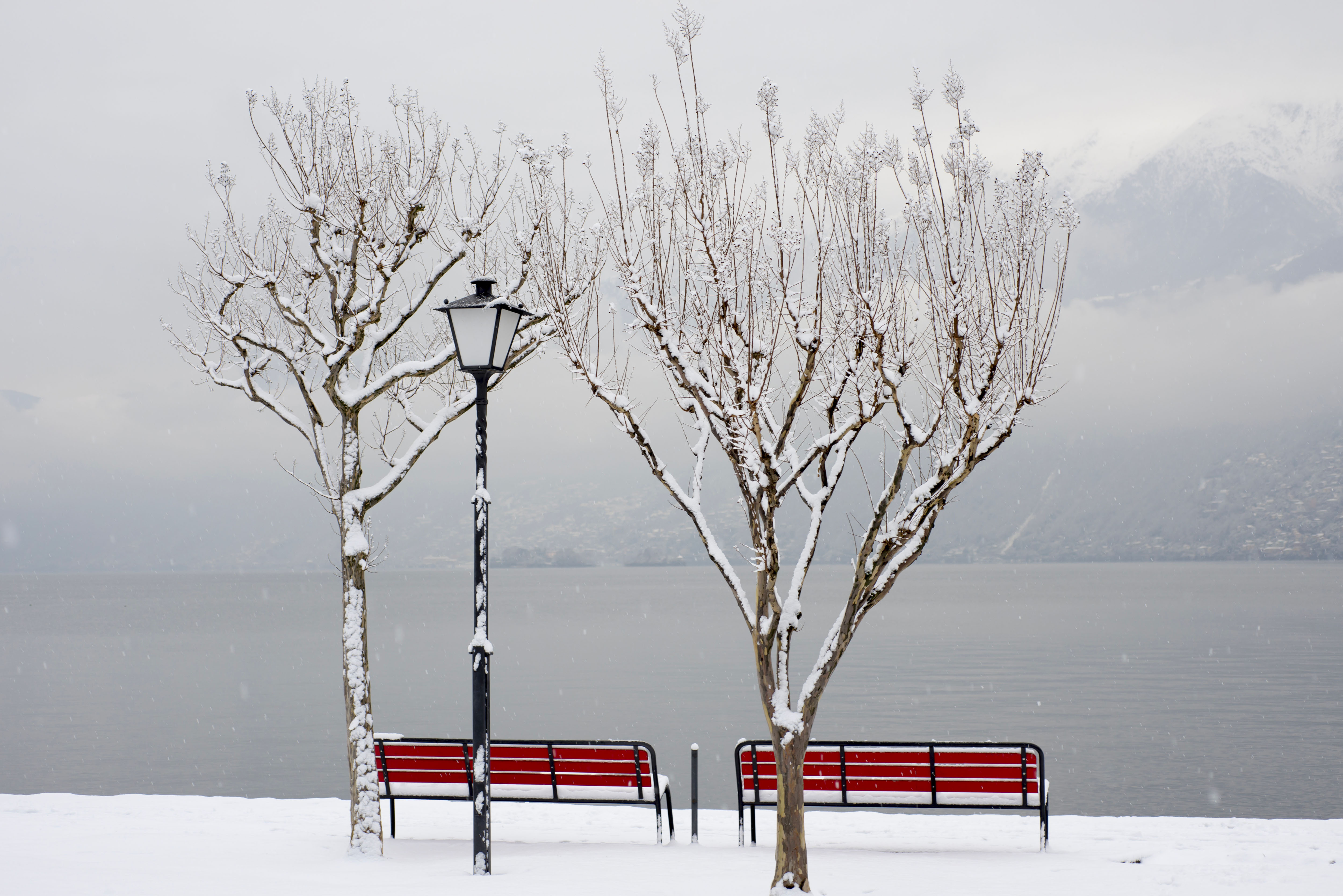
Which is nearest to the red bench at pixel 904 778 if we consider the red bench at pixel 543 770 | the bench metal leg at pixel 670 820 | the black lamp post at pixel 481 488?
the bench metal leg at pixel 670 820

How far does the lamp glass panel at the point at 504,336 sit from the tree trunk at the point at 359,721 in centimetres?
272

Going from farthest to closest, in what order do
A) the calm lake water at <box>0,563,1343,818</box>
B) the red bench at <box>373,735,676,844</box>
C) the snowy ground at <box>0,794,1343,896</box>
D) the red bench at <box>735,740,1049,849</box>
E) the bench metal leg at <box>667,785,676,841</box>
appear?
the calm lake water at <box>0,563,1343,818</box> → the bench metal leg at <box>667,785,676,841</box> → the red bench at <box>373,735,676,844</box> → the red bench at <box>735,740,1049,849</box> → the snowy ground at <box>0,794,1343,896</box>

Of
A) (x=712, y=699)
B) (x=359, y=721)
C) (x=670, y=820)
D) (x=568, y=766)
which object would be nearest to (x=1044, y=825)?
(x=670, y=820)

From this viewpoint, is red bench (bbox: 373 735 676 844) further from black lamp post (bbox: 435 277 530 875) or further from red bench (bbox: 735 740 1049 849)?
black lamp post (bbox: 435 277 530 875)

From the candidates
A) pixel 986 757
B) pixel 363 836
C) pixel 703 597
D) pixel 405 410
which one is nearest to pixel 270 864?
pixel 363 836

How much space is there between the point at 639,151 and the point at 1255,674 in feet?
161

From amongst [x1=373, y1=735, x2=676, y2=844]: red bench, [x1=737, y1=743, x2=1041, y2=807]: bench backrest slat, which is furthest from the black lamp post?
[x1=737, y1=743, x2=1041, y2=807]: bench backrest slat

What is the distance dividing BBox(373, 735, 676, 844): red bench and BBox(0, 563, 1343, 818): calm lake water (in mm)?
13385

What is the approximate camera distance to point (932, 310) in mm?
A: 6617

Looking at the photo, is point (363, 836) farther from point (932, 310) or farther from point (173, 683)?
point (173, 683)

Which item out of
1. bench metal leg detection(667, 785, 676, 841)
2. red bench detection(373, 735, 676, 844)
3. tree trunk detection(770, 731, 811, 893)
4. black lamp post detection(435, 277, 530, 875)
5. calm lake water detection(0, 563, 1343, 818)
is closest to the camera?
tree trunk detection(770, 731, 811, 893)

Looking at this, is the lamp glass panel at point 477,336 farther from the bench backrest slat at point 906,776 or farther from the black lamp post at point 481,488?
the bench backrest slat at point 906,776

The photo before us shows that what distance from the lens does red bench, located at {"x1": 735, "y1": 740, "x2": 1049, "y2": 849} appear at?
919 cm

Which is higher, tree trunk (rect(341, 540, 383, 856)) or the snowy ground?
tree trunk (rect(341, 540, 383, 856))
